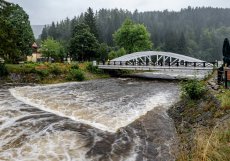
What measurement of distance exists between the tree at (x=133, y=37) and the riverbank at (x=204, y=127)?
40295 mm

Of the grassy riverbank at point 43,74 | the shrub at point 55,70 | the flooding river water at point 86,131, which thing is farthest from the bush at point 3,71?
the flooding river water at point 86,131

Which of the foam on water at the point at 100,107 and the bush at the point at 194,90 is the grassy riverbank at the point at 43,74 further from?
the bush at the point at 194,90

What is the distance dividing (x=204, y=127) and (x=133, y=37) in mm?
46721

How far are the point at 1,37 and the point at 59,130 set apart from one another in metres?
20.5

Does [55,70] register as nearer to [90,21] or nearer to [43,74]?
[43,74]

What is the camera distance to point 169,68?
105 feet

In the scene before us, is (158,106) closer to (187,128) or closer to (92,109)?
(92,109)

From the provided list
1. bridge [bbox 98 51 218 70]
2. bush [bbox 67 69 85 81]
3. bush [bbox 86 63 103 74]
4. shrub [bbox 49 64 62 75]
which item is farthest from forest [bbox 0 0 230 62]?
bridge [bbox 98 51 218 70]

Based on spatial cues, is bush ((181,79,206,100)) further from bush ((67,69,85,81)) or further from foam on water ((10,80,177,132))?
bush ((67,69,85,81))

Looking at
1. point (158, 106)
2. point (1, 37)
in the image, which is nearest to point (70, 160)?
point (158, 106)

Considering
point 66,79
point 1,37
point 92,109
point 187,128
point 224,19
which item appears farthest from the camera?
point 224,19

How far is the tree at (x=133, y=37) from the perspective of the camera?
5449 cm

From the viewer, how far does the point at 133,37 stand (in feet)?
182

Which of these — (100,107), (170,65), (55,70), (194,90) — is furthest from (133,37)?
(194,90)
